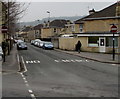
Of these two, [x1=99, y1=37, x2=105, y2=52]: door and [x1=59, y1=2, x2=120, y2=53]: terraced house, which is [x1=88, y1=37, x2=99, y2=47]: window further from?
[x1=99, y1=37, x2=105, y2=52]: door

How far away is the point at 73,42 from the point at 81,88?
106 ft

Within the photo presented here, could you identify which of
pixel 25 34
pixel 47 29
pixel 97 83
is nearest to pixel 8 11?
pixel 97 83

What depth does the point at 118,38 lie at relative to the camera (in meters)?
36.6

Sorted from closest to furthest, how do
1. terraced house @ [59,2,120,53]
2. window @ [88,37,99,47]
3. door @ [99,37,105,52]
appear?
terraced house @ [59,2,120,53] → door @ [99,37,105,52] → window @ [88,37,99,47]

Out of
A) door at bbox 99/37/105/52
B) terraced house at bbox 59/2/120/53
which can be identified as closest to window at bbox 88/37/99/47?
terraced house at bbox 59/2/120/53

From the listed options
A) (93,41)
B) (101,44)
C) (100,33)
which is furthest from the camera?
(93,41)

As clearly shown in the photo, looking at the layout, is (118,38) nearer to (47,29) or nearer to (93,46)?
(93,46)

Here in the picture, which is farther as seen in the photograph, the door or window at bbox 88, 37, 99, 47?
window at bbox 88, 37, 99, 47

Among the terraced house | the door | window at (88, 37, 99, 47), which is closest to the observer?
the terraced house

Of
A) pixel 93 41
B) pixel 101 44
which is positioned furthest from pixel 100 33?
pixel 93 41

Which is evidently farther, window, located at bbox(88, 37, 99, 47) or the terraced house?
window, located at bbox(88, 37, 99, 47)

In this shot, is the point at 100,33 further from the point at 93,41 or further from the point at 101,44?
the point at 93,41

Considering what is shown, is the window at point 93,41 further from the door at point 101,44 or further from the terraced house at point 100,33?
the door at point 101,44

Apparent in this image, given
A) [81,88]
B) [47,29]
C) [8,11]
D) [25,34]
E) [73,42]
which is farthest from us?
[25,34]
